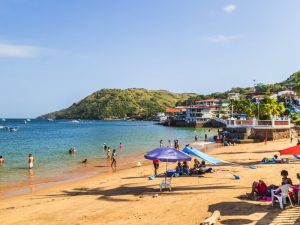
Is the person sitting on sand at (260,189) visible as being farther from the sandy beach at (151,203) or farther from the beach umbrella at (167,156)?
the beach umbrella at (167,156)

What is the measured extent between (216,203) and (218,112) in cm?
13363

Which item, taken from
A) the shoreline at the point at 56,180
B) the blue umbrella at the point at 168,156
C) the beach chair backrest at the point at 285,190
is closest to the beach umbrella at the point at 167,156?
the blue umbrella at the point at 168,156

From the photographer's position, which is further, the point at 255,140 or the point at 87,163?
the point at 255,140

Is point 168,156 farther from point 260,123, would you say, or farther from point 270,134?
point 260,123

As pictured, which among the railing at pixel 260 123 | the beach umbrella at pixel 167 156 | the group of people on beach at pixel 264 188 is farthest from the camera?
the railing at pixel 260 123

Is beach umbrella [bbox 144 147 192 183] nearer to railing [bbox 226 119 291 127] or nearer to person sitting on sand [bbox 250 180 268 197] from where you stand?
person sitting on sand [bbox 250 180 268 197]

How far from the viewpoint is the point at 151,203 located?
14984 millimetres

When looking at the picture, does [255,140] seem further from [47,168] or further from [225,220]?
[225,220]

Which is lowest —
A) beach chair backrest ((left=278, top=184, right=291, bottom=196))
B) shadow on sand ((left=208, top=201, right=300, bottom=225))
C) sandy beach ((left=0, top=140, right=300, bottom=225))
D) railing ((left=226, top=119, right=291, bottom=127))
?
sandy beach ((left=0, top=140, right=300, bottom=225))

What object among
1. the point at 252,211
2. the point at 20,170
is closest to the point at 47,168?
the point at 20,170

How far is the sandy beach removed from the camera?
1228 cm

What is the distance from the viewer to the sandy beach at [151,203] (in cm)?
1228

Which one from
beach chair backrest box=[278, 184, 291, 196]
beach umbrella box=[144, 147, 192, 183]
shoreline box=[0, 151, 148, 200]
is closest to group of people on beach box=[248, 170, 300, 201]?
beach chair backrest box=[278, 184, 291, 196]

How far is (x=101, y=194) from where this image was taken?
60.1ft
